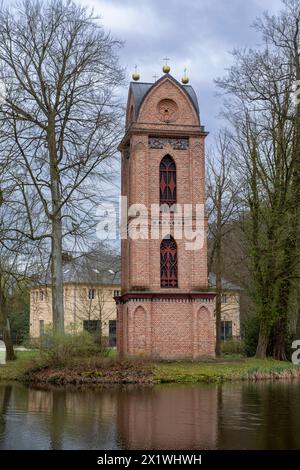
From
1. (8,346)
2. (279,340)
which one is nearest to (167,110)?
(279,340)

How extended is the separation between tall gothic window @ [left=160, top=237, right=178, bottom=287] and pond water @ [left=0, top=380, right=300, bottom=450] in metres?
9.25

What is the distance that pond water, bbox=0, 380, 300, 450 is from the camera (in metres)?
10.3

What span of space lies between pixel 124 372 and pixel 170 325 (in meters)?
6.44

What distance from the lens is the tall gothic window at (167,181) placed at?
29.2 metres

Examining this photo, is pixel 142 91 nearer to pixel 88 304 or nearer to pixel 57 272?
pixel 57 272

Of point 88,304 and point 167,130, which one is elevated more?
point 167,130

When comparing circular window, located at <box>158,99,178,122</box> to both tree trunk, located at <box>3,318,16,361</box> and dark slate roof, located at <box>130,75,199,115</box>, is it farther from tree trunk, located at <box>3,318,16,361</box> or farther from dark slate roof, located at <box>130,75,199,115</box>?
tree trunk, located at <box>3,318,16,361</box>

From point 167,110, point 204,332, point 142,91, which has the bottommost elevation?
point 204,332

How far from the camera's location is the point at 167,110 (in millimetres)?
29719

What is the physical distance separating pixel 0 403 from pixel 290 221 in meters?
15.8

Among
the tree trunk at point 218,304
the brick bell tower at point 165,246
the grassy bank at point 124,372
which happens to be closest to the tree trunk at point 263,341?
the brick bell tower at point 165,246

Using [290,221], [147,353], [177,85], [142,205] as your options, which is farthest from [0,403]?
[177,85]
